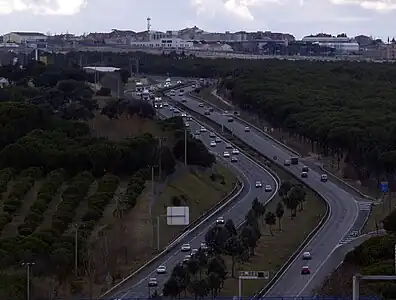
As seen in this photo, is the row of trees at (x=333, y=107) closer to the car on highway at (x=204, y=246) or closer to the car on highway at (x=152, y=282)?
the car on highway at (x=204, y=246)

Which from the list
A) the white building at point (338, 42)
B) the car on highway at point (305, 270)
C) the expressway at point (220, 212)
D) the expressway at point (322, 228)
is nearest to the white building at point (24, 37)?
the white building at point (338, 42)

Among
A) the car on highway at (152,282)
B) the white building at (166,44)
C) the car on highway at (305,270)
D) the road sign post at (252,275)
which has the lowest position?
the car on highway at (305,270)

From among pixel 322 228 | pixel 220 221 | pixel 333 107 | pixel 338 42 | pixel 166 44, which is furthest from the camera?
pixel 338 42

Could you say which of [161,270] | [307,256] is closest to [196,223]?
[307,256]

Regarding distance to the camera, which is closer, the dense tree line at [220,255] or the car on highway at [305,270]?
the dense tree line at [220,255]

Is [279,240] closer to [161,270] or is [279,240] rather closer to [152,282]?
[161,270]

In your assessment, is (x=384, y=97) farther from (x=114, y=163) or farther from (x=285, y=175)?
(x=114, y=163)

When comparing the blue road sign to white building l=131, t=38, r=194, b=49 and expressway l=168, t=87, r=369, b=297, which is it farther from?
white building l=131, t=38, r=194, b=49
